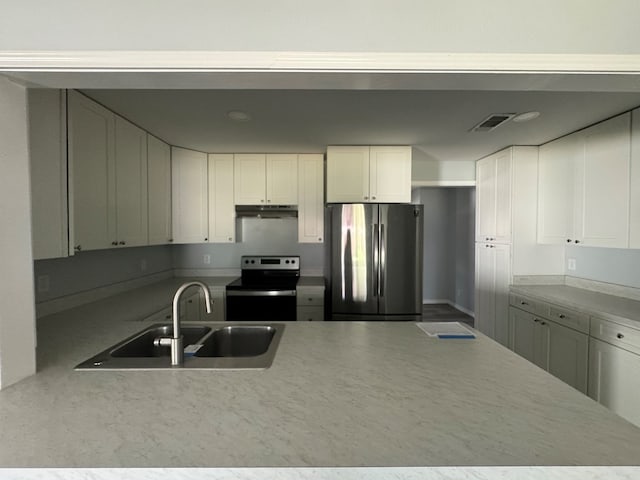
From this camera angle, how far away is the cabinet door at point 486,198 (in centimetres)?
344

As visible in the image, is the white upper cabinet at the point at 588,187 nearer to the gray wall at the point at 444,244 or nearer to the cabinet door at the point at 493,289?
the cabinet door at the point at 493,289

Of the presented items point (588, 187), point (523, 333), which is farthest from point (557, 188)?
point (523, 333)

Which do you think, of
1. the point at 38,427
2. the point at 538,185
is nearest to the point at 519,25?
the point at 38,427

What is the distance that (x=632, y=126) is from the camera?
220 centimetres

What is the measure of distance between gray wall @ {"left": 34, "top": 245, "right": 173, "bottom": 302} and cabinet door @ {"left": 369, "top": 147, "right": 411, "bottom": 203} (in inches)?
93.0

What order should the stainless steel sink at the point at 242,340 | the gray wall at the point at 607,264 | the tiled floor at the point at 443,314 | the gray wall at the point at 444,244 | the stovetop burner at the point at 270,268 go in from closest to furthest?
the stainless steel sink at the point at 242,340, the gray wall at the point at 607,264, the stovetop burner at the point at 270,268, the tiled floor at the point at 443,314, the gray wall at the point at 444,244

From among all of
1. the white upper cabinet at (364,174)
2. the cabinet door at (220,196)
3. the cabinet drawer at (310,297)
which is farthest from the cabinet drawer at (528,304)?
the cabinet door at (220,196)

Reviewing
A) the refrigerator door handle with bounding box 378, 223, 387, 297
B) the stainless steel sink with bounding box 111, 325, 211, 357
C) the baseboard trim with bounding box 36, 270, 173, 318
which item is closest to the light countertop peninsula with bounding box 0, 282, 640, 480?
the stainless steel sink with bounding box 111, 325, 211, 357

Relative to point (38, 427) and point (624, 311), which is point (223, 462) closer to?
point (38, 427)

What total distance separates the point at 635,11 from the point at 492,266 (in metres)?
2.80

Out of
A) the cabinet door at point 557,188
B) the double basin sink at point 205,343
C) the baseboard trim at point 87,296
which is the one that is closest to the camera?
the double basin sink at point 205,343

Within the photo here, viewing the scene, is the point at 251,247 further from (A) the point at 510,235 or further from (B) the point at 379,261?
(A) the point at 510,235

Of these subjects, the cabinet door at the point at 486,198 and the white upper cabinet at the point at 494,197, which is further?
the cabinet door at the point at 486,198

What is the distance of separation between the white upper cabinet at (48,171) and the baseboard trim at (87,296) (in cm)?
64
